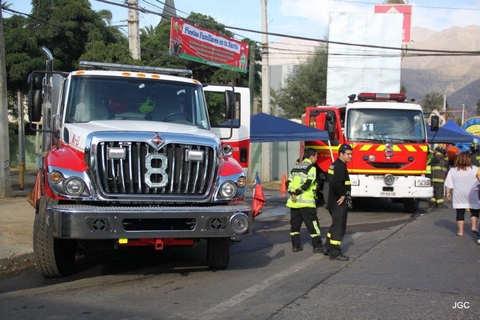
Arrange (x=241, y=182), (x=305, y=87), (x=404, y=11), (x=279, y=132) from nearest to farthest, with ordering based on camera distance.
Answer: (x=241, y=182)
(x=279, y=132)
(x=305, y=87)
(x=404, y=11)

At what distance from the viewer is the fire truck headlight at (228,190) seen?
7500mm

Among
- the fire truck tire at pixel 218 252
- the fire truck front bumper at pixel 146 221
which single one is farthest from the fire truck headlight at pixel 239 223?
the fire truck tire at pixel 218 252

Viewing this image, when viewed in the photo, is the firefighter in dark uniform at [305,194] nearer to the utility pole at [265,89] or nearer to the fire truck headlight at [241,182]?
the fire truck headlight at [241,182]

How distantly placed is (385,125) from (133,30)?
7599 mm

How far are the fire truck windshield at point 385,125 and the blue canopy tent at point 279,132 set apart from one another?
2.50 feet

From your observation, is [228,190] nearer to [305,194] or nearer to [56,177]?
[56,177]

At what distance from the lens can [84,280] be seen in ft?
25.8

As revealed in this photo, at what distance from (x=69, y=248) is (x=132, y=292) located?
134cm

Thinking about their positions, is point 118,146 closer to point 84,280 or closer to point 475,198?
point 84,280

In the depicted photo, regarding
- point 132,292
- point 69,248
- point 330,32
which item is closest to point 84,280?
point 69,248

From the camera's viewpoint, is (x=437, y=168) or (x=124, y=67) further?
(x=437, y=168)

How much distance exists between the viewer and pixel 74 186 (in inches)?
274

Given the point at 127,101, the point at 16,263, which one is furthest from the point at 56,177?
the point at 16,263

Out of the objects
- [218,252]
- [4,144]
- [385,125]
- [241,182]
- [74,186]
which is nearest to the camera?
[74,186]
